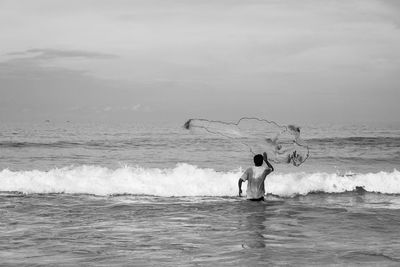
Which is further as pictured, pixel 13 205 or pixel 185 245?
pixel 13 205

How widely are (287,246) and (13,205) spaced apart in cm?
891

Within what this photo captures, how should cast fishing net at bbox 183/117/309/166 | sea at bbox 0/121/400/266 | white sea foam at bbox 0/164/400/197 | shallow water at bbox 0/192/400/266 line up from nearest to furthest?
shallow water at bbox 0/192/400/266, sea at bbox 0/121/400/266, cast fishing net at bbox 183/117/309/166, white sea foam at bbox 0/164/400/197

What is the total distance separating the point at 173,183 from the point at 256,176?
6401mm

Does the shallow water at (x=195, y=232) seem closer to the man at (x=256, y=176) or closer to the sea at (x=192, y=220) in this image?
the sea at (x=192, y=220)

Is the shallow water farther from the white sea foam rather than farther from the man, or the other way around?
the white sea foam

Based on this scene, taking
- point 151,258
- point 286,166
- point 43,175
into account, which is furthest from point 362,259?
point 286,166

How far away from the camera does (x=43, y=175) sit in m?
19.8

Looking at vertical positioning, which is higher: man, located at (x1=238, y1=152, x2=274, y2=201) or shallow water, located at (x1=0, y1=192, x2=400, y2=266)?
man, located at (x1=238, y1=152, x2=274, y2=201)

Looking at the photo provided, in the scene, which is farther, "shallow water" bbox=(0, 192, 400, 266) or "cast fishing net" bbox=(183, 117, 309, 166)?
"cast fishing net" bbox=(183, 117, 309, 166)

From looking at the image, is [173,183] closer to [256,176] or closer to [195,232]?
[256,176]

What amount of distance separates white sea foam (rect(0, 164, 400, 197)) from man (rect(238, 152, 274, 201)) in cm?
445

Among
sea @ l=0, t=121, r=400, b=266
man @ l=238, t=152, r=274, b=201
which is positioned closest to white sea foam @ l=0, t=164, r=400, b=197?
sea @ l=0, t=121, r=400, b=266

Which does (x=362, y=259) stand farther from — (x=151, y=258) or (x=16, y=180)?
(x=16, y=180)

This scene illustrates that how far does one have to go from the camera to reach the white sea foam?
18.5 meters
